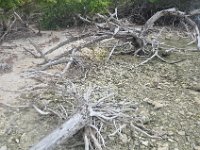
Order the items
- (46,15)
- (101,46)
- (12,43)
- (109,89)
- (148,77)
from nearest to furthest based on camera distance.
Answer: (109,89)
(148,77)
(101,46)
(12,43)
(46,15)

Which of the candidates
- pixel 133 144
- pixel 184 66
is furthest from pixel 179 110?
pixel 184 66

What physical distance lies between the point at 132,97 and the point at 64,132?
187cm

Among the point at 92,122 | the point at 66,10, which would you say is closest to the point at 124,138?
the point at 92,122

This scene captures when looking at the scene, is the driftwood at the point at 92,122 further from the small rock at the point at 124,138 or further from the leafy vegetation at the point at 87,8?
the leafy vegetation at the point at 87,8

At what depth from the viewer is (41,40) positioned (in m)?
10.6

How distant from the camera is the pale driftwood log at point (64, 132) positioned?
201 inches

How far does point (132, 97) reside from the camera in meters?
6.85

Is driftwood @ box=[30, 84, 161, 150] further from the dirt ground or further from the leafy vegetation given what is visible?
the leafy vegetation

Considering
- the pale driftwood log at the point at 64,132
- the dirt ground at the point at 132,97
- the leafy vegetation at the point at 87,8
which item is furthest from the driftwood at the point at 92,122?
the leafy vegetation at the point at 87,8

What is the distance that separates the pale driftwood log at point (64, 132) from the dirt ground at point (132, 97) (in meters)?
0.28

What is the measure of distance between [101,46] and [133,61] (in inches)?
36.1

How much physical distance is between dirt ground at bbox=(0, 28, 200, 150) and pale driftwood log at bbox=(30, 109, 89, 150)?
0.28 metres

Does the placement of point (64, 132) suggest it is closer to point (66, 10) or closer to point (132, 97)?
point (132, 97)

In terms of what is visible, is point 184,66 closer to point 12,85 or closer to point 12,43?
point 12,85
